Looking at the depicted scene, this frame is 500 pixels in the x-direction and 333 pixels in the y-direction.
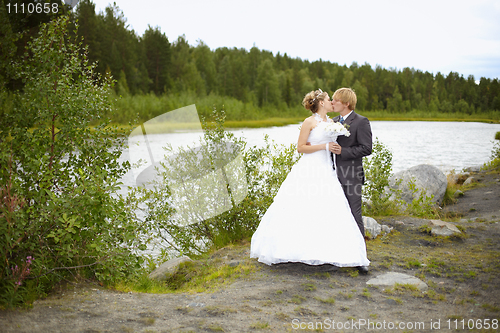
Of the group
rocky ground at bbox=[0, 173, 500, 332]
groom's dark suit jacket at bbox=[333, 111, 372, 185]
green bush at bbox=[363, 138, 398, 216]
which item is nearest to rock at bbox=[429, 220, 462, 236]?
rocky ground at bbox=[0, 173, 500, 332]

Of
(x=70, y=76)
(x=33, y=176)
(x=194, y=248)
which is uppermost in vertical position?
(x=70, y=76)

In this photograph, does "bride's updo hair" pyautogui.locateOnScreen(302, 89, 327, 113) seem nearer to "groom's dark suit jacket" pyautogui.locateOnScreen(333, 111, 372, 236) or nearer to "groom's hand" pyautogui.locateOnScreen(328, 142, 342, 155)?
"groom's dark suit jacket" pyautogui.locateOnScreen(333, 111, 372, 236)

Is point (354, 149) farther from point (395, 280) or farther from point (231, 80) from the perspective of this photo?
point (231, 80)

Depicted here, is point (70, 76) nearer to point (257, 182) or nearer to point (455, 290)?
point (257, 182)

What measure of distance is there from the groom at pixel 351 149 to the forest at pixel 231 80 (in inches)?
170

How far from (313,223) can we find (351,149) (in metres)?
1.19

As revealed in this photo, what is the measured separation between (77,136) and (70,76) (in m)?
0.90

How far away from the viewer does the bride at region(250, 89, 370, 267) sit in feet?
17.3

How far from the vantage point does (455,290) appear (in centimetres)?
481

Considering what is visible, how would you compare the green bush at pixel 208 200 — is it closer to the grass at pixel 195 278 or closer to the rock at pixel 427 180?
the grass at pixel 195 278

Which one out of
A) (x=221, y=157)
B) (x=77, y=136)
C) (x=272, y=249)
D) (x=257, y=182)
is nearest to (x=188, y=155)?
(x=221, y=157)

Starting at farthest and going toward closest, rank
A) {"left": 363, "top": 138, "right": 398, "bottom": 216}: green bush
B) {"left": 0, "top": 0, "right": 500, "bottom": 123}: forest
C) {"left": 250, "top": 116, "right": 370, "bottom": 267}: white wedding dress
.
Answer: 1. {"left": 0, "top": 0, "right": 500, "bottom": 123}: forest
2. {"left": 363, "top": 138, "right": 398, "bottom": 216}: green bush
3. {"left": 250, "top": 116, "right": 370, "bottom": 267}: white wedding dress

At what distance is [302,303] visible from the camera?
14.5 ft

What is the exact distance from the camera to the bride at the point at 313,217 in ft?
17.3
